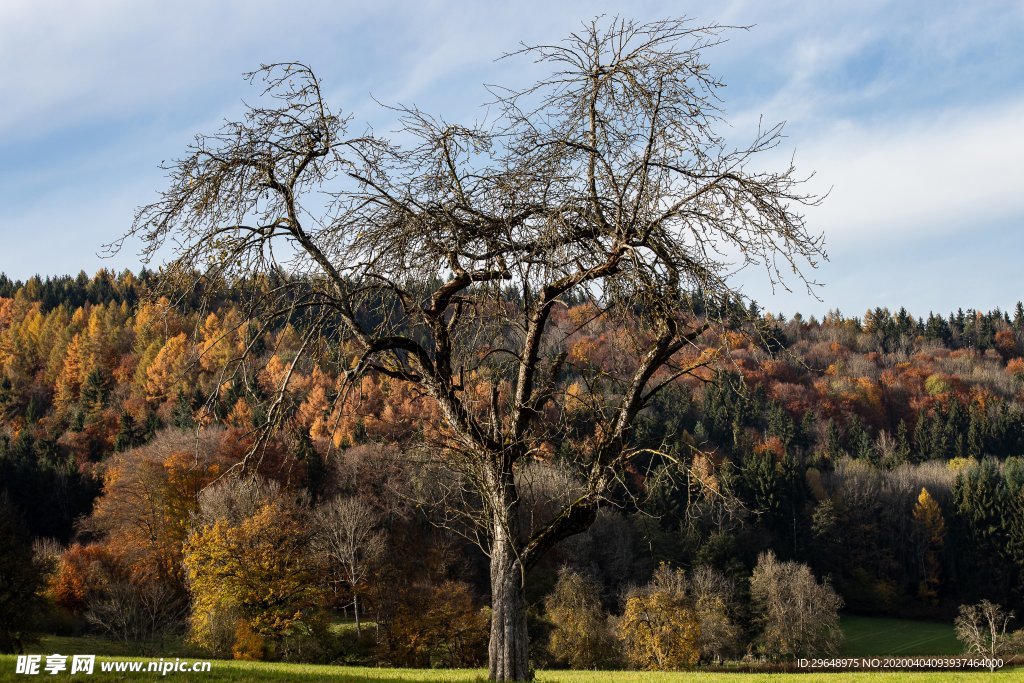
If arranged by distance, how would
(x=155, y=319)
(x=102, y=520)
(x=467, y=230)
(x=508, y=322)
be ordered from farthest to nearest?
1. (x=102, y=520)
2. (x=508, y=322)
3. (x=467, y=230)
4. (x=155, y=319)

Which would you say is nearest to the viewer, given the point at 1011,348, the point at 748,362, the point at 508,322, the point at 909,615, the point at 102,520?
the point at 508,322

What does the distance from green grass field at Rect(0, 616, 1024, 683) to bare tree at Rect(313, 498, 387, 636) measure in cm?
767

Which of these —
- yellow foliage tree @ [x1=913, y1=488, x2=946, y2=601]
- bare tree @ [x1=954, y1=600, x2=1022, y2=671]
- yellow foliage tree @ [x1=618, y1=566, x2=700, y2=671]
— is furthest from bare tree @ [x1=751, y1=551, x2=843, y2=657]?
yellow foliage tree @ [x1=913, y1=488, x2=946, y2=601]

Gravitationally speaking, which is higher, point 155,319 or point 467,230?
point 467,230

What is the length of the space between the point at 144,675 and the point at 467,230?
208 inches

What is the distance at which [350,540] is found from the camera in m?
39.3

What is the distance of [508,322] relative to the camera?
8.83m

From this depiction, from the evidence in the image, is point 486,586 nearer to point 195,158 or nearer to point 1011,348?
point 195,158

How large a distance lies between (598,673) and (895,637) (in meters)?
41.6

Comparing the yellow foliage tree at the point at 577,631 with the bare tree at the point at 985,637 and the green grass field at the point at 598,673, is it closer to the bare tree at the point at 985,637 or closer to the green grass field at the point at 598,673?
the green grass field at the point at 598,673

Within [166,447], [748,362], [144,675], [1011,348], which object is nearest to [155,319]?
[144,675]

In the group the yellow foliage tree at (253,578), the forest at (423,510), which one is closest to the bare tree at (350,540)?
the forest at (423,510)

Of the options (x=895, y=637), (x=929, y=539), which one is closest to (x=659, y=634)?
(x=895, y=637)

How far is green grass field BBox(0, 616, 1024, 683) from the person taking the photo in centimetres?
932
